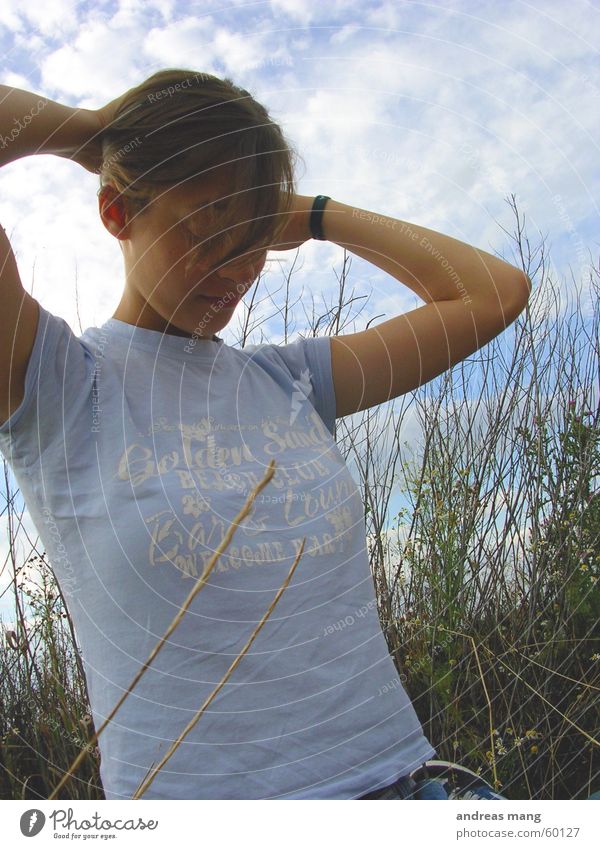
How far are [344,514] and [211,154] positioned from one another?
1.22ft

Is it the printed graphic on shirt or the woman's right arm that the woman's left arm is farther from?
the woman's right arm

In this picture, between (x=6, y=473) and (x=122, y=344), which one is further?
(x=6, y=473)

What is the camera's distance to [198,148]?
25.8 inches

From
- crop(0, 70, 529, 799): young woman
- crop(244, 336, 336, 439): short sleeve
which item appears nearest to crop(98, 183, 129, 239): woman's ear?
crop(0, 70, 529, 799): young woman

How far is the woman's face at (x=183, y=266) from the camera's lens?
0.66m

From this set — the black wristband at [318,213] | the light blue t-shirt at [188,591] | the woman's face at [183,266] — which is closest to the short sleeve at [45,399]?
the light blue t-shirt at [188,591]

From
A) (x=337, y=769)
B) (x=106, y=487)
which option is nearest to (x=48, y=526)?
(x=106, y=487)

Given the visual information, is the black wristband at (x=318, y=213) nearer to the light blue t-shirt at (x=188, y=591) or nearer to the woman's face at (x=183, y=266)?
the woman's face at (x=183, y=266)

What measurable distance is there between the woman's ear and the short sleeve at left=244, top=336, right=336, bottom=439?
0.70 ft

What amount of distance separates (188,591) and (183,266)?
30 cm

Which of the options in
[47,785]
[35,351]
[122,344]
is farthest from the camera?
[47,785]

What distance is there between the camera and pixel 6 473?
1.17 metres

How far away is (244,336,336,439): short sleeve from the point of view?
823mm
